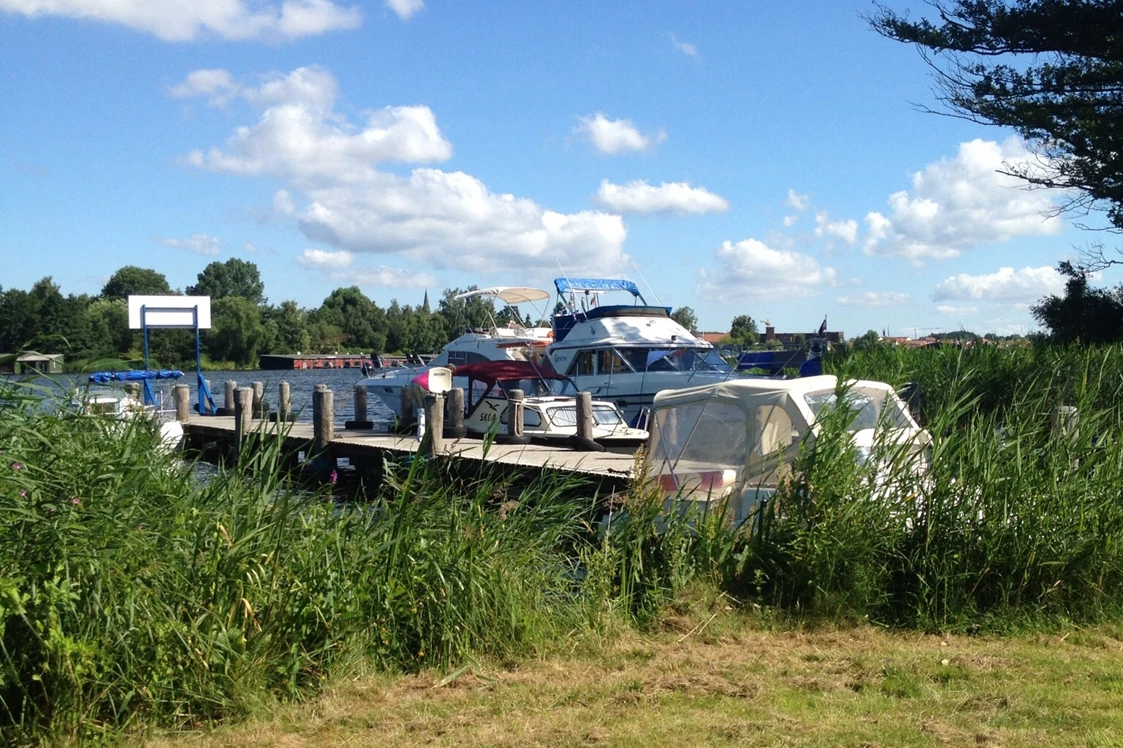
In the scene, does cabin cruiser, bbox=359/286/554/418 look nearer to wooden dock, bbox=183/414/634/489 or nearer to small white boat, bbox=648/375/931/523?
wooden dock, bbox=183/414/634/489

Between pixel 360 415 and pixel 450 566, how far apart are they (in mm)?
17759

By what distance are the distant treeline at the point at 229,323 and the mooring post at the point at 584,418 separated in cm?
736

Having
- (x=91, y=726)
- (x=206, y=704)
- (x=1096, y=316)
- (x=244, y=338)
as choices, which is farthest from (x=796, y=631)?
(x=244, y=338)

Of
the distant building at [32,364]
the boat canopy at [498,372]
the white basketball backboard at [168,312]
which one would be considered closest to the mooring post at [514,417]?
the boat canopy at [498,372]

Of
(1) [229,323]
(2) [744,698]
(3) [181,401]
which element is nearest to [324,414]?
(3) [181,401]

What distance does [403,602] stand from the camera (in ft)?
22.6

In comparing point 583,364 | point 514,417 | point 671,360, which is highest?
point 671,360

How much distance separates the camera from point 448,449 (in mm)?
12422

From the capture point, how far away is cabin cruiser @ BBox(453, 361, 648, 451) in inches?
832

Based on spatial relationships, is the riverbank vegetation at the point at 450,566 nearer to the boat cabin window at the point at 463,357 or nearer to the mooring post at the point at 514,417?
the mooring post at the point at 514,417

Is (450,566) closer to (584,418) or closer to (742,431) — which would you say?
(742,431)

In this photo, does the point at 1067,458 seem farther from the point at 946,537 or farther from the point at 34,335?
the point at 34,335

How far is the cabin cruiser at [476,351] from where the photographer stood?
97.5 ft

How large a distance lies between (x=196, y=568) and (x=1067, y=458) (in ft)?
20.9
